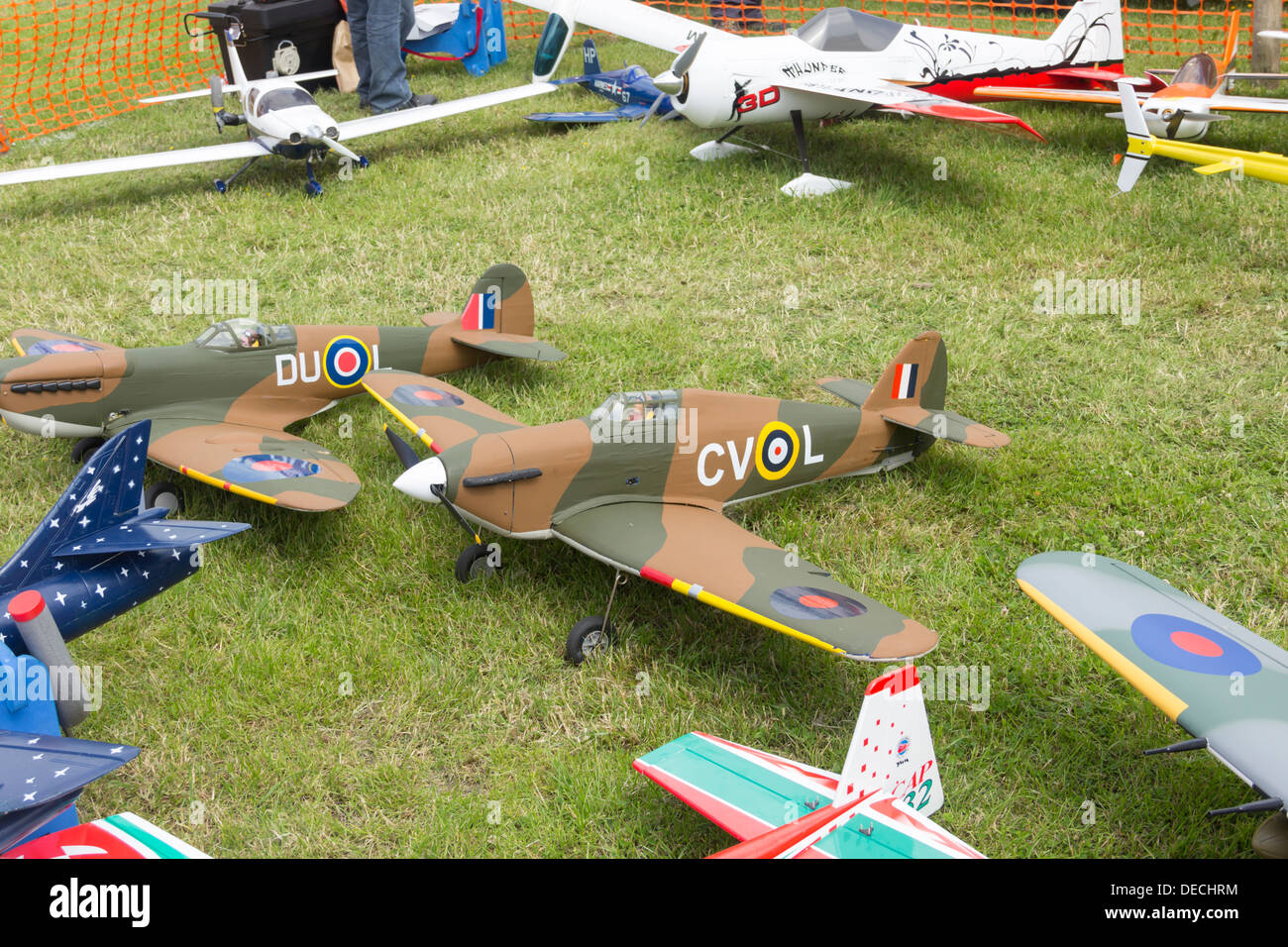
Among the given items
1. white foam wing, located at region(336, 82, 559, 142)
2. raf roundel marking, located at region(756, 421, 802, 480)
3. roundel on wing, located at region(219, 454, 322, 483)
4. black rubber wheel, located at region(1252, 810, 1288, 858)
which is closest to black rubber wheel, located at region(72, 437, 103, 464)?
roundel on wing, located at region(219, 454, 322, 483)

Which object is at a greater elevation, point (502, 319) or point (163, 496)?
point (502, 319)

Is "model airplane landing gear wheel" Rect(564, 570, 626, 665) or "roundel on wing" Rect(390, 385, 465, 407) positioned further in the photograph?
"roundel on wing" Rect(390, 385, 465, 407)

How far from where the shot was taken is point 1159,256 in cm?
876

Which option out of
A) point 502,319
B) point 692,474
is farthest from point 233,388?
point 692,474

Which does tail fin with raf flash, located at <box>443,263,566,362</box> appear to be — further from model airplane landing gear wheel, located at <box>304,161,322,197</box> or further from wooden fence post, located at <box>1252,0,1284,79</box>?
wooden fence post, located at <box>1252,0,1284,79</box>

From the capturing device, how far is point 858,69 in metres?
10.6

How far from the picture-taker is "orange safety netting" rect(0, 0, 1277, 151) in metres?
14.6

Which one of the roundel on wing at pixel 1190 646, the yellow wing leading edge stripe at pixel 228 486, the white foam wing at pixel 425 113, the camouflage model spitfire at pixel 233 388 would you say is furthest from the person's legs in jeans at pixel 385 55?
the roundel on wing at pixel 1190 646

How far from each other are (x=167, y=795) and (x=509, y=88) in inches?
451

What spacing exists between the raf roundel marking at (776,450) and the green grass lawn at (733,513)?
31 centimetres

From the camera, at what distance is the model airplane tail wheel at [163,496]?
610 cm

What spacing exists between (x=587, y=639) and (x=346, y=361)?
3016 mm

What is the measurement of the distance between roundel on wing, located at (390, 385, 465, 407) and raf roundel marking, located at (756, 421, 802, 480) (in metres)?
1.94

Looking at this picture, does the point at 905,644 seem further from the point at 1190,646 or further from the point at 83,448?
the point at 83,448
